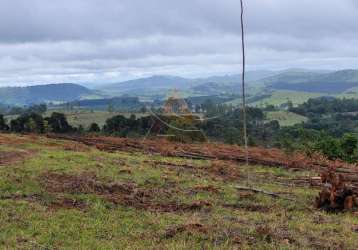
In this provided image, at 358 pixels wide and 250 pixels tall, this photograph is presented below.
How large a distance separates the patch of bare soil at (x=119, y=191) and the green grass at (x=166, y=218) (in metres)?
0.19

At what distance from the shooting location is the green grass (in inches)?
290

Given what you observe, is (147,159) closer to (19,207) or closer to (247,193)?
(247,193)

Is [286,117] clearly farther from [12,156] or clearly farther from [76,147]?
[12,156]

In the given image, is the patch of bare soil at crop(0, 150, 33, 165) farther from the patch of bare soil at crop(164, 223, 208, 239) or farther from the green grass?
the patch of bare soil at crop(164, 223, 208, 239)

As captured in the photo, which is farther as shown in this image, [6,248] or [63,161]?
[63,161]

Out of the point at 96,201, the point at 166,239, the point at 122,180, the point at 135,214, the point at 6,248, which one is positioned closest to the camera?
the point at 6,248

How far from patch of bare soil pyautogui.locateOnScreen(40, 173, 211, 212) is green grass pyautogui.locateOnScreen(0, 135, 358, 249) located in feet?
0.62

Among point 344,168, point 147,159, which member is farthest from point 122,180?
point 344,168

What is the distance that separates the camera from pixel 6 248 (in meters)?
6.84

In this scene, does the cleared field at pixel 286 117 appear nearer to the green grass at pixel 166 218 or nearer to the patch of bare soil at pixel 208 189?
the green grass at pixel 166 218

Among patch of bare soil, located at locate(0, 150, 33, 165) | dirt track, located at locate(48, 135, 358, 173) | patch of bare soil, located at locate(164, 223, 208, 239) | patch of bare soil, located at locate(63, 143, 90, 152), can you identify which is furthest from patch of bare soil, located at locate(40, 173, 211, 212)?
dirt track, located at locate(48, 135, 358, 173)

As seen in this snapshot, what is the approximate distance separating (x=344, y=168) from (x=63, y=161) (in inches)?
363

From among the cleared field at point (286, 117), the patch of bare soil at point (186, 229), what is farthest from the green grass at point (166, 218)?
the cleared field at point (286, 117)

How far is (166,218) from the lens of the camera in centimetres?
896
